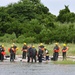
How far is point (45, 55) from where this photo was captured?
50094mm

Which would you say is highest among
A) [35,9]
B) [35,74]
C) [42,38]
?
[35,9]

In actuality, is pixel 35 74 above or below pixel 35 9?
below

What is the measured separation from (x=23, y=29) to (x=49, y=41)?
792 cm

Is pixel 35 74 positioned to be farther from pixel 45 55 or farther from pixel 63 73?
pixel 45 55

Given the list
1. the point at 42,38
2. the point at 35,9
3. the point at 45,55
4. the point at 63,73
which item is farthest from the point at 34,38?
the point at 63,73

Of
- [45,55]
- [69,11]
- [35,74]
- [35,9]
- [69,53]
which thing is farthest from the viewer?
[69,11]

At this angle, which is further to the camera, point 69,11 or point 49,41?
point 69,11

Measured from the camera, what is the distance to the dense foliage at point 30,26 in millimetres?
72500

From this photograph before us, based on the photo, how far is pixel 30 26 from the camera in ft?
256

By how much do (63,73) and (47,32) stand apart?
41.0 metres

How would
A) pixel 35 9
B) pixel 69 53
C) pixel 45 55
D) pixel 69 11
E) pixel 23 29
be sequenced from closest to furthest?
pixel 45 55 → pixel 69 53 → pixel 23 29 → pixel 35 9 → pixel 69 11

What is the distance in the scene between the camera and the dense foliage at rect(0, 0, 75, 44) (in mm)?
72500

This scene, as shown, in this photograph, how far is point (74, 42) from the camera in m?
71.0

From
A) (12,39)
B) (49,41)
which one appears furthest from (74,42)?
(12,39)
